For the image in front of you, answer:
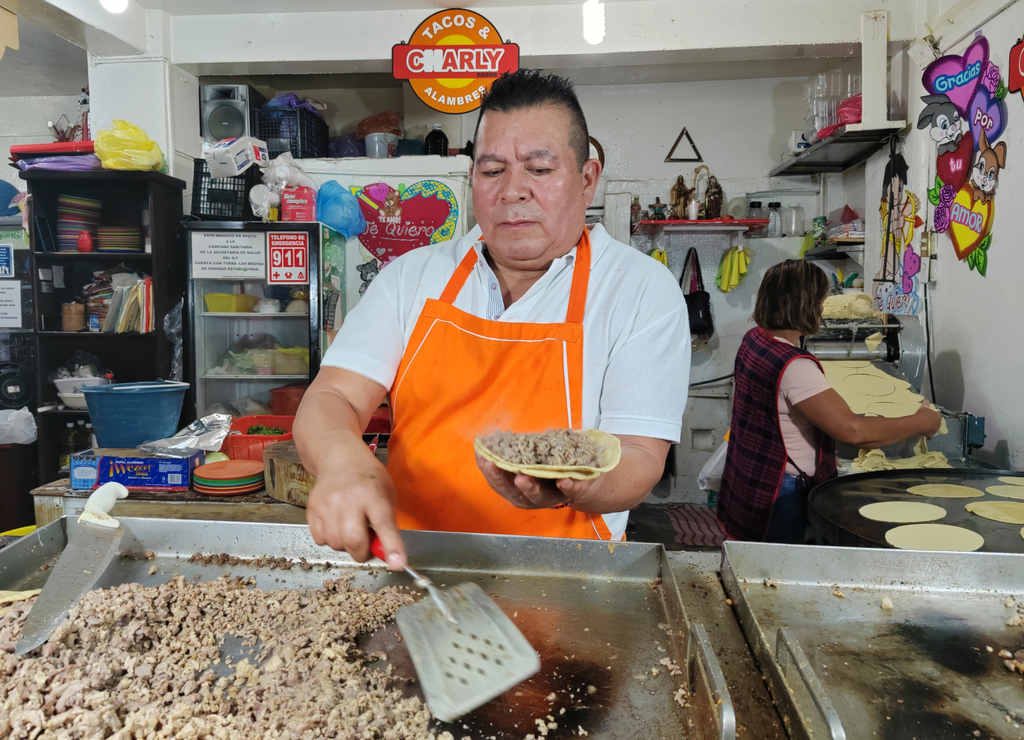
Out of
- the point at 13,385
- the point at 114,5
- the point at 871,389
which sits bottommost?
the point at 13,385

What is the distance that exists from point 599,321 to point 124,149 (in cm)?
409

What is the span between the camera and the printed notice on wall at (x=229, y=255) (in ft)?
16.1

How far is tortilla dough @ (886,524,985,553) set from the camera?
1968 millimetres

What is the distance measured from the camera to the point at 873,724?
1.04 meters

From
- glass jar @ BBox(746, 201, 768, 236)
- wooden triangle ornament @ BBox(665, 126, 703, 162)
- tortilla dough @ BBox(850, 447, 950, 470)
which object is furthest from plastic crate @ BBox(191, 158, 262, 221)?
tortilla dough @ BBox(850, 447, 950, 470)

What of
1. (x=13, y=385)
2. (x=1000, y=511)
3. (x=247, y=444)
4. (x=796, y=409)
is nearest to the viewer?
(x=1000, y=511)

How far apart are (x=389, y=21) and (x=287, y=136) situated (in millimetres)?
1195

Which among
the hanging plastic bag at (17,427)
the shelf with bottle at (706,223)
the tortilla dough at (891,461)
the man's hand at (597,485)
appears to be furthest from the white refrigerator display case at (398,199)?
the man's hand at (597,485)

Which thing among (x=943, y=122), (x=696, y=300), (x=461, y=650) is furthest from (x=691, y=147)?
(x=461, y=650)

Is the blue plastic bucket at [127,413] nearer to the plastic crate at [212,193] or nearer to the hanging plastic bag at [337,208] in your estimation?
the plastic crate at [212,193]

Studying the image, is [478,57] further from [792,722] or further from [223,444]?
[792,722]

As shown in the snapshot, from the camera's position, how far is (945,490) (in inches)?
96.7

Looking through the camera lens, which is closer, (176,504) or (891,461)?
(176,504)

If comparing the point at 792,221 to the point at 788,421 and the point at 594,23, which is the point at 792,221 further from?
the point at 788,421
